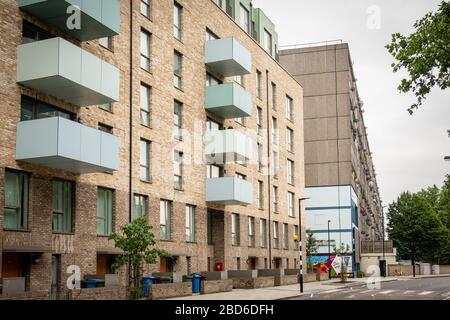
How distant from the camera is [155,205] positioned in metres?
31.6

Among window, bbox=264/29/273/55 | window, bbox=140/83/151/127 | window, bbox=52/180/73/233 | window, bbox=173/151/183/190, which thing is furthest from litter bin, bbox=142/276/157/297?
window, bbox=264/29/273/55

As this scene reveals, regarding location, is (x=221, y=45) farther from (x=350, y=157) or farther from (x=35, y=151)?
(x=350, y=157)

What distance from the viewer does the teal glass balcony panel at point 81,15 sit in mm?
23000

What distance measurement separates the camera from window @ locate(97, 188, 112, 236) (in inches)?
1076

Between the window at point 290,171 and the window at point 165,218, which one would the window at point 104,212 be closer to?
the window at point 165,218

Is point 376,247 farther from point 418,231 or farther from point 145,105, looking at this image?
point 145,105

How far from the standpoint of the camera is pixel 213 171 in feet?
129

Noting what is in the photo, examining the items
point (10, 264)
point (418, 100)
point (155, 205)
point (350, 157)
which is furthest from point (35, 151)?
point (350, 157)

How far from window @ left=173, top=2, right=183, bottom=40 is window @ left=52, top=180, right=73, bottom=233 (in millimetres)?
13340

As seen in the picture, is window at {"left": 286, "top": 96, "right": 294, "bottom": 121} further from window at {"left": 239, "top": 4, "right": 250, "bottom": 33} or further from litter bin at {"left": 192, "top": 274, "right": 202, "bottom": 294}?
litter bin at {"left": 192, "top": 274, "right": 202, "bottom": 294}

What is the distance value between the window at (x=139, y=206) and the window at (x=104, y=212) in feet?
6.65

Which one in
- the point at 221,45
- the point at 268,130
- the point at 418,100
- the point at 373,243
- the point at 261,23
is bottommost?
the point at 373,243

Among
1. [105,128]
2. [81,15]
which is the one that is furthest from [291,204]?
[81,15]

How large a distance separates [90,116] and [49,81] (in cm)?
410
